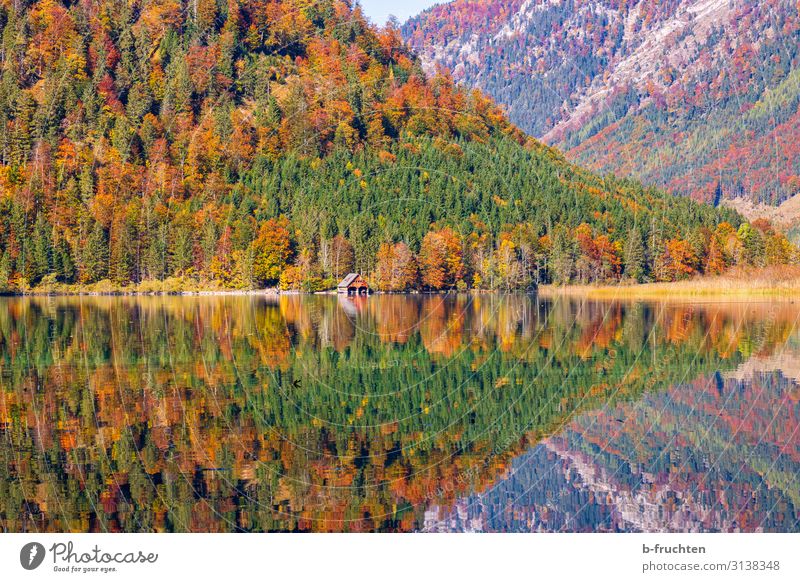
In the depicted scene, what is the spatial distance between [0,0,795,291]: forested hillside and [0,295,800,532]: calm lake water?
72473 mm

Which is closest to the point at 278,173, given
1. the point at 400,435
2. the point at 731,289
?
the point at 731,289

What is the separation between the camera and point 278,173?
139 m

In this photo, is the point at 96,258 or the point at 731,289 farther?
the point at 96,258

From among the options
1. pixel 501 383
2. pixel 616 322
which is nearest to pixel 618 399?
pixel 501 383

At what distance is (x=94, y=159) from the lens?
144 metres

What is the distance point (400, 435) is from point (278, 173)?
384 ft

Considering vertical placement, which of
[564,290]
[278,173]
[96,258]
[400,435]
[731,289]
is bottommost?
[564,290]

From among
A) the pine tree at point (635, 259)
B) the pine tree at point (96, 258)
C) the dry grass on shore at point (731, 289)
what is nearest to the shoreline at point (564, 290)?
the dry grass on shore at point (731, 289)

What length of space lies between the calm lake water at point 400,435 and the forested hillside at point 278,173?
72.5 metres

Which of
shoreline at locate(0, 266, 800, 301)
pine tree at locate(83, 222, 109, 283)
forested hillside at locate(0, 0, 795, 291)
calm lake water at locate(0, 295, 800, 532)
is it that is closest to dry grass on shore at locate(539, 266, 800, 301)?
shoreline at locate(0, 266, 800, 301)

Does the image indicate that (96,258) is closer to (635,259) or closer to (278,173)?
(278,173)

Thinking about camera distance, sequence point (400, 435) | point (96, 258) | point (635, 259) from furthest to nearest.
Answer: point (635, 259)
point (96, 258)
point (400, 435)

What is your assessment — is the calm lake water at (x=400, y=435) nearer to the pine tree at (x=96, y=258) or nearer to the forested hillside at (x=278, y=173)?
the pine tree at (x=96, y=258)

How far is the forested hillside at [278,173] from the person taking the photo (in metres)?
116
